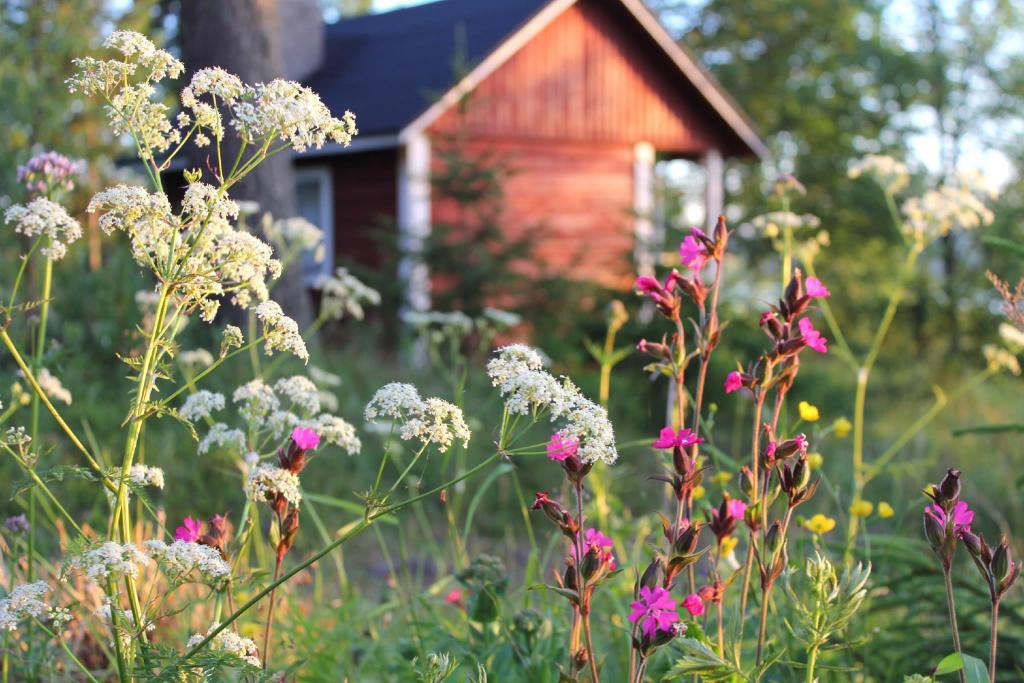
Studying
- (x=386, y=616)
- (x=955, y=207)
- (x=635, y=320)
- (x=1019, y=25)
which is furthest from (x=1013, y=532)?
(x=1019, y=25)

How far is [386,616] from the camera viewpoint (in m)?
3.60

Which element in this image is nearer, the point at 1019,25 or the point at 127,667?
the point at 127,667

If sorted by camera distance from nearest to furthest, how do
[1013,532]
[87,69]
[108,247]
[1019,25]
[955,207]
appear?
[87,69]
[955,207]
[1013,532]
[108,247]
[1019,25]

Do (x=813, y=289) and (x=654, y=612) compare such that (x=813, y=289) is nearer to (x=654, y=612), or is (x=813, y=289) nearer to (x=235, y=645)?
(x=654, y=612)

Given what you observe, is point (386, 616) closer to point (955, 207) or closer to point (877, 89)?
point (955, 207)

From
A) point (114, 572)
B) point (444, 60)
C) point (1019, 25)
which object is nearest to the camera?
point (114, 572)

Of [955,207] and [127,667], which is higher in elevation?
[955,207]

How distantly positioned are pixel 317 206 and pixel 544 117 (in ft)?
10.5

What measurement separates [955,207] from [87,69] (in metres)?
3.51

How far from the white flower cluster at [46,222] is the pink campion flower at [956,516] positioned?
4.52 ft

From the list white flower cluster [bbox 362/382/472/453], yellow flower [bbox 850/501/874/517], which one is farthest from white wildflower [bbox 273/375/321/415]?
yellow flower [bbox 850/501/874/517]

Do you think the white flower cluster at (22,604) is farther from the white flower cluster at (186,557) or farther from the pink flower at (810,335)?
the pink flower at (810,335)

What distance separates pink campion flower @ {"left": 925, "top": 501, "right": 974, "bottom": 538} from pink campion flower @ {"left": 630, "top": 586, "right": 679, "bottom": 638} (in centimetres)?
43

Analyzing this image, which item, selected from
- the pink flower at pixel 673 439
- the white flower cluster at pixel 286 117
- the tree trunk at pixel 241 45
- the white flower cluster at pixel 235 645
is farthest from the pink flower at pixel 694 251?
the tree trunk at pixel 241 45
